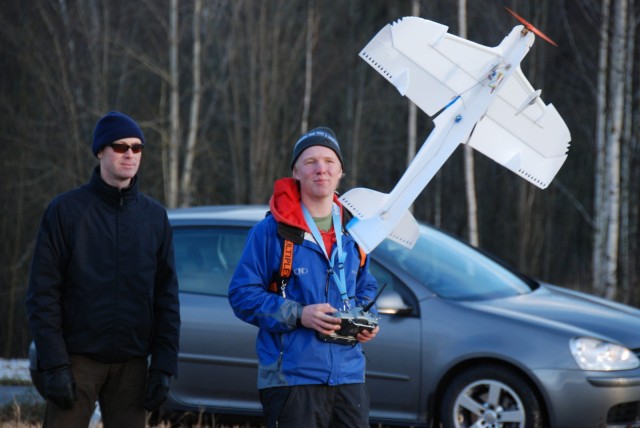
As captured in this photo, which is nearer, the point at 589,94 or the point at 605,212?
the point at 605,212

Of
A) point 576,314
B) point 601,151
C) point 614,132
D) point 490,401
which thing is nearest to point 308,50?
point 601,151

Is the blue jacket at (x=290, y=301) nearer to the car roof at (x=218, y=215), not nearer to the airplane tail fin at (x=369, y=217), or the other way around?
the airplane tail fin at (x=369, y=217)

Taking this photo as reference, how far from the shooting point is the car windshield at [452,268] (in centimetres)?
654

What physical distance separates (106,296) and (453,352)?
271cm

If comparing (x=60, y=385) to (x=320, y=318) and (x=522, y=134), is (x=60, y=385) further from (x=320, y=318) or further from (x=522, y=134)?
(x=522, y=134)

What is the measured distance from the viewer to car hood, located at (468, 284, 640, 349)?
6137 millimetres

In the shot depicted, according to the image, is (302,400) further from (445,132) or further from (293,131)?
(293,131)

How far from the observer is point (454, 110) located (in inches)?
148

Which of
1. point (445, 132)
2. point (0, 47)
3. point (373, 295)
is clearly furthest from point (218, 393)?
point (0, 47)

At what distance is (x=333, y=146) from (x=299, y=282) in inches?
21.3

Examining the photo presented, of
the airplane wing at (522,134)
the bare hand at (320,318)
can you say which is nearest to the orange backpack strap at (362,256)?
the bare hand at (320,318)

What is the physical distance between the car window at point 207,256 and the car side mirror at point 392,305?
1.09 meters

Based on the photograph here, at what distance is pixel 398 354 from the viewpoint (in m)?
6.20

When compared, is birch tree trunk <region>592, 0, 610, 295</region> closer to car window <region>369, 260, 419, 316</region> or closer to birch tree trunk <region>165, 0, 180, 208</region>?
birch tree trunk <region>165, 0, 180, 208</region>
